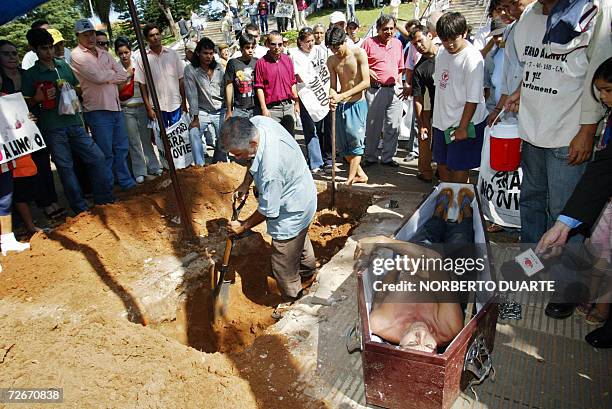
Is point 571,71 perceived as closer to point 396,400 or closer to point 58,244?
point 396,400

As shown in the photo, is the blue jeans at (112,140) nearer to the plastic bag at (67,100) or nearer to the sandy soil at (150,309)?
the sandy soil at (150,309)

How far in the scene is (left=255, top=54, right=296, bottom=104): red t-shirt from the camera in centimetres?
568

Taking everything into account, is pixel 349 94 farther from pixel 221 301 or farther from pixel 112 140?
pixel 112 140

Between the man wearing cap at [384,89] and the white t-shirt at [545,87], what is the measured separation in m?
2.90

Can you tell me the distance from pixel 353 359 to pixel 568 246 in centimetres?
185

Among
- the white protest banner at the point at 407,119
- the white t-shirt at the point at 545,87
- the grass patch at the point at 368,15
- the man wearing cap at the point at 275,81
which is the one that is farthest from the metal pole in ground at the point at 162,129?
the grass patch at the point at 368,15

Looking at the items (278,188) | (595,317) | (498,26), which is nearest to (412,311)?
(278,188)

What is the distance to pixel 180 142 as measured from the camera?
611 centimetres

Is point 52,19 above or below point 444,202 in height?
above

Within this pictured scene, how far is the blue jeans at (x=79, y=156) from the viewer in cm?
491

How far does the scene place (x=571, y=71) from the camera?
2674mm

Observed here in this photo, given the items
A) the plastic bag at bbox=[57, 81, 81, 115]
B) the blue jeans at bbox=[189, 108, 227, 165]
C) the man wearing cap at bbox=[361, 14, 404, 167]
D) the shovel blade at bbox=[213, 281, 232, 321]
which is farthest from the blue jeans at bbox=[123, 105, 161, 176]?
the shovel blade at bbox=[213, 281, 232, 321]

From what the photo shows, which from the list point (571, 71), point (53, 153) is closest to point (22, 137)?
point (53, 153)

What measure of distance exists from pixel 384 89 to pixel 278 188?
3.40 m
